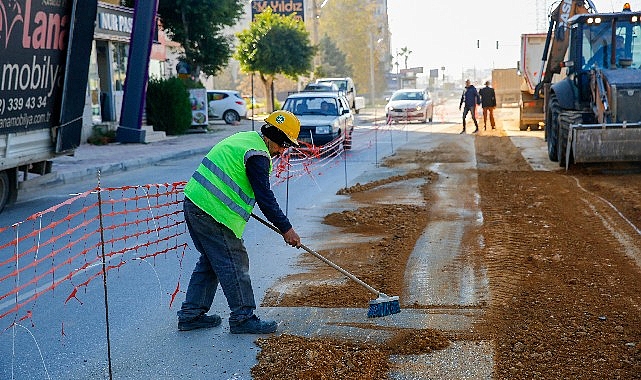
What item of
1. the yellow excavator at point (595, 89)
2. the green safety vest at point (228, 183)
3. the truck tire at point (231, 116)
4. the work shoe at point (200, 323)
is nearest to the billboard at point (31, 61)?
the green safety vest at point (228, 183)

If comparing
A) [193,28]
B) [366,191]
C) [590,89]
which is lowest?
[366,191]

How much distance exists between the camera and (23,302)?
7500 millimetres

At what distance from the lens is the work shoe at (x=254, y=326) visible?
20.6ft

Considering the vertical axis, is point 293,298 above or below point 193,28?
below

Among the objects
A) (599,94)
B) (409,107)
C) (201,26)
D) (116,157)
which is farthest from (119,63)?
(599,94)

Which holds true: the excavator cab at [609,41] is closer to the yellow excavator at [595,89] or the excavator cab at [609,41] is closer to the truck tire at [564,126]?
the yellow excavator at [595,89]

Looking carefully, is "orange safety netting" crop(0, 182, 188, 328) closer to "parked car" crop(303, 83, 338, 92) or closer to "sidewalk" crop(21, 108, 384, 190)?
"sidewalk" crop(21, 108, 384, 190)

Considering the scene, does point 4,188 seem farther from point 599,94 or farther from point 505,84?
point 505,84

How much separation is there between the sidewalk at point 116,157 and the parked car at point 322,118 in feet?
4.66

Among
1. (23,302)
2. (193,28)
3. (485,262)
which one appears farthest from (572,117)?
(193,28)

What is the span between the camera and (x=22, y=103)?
13367 mm

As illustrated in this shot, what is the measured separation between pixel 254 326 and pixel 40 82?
29.3 feet

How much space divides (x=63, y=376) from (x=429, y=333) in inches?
94.5

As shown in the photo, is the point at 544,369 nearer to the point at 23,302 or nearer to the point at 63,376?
the point at 63,376
